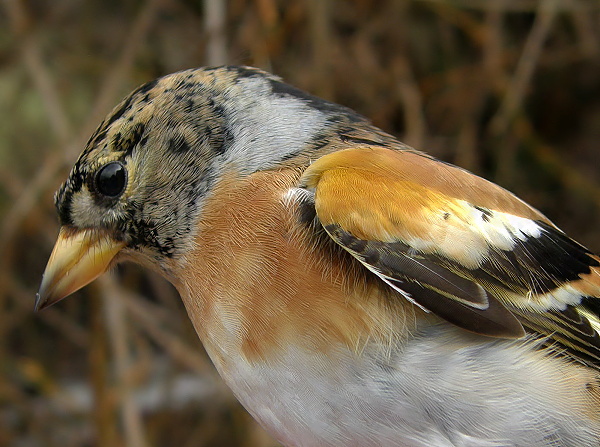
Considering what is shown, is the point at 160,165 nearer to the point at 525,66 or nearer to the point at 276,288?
the point at 276,288

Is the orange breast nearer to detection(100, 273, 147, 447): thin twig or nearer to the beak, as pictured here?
the beak

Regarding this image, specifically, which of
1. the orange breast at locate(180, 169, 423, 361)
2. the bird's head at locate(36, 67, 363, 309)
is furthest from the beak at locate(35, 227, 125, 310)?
the orange breast at locate(180, 169, 423, 361)

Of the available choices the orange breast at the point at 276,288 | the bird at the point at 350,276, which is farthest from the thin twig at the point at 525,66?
the orange breast at the point at 276,288

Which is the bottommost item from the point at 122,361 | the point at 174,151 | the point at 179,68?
the point at 122,361

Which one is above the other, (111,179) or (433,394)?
(111,179)

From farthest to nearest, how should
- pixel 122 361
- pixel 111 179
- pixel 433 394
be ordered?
pixel 122 361 < pixel 111 179 < pixel 433 394

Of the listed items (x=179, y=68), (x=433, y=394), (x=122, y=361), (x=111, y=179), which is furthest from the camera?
(x=179, y=68)

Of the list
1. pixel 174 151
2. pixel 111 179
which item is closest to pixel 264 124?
pixel 174 151
